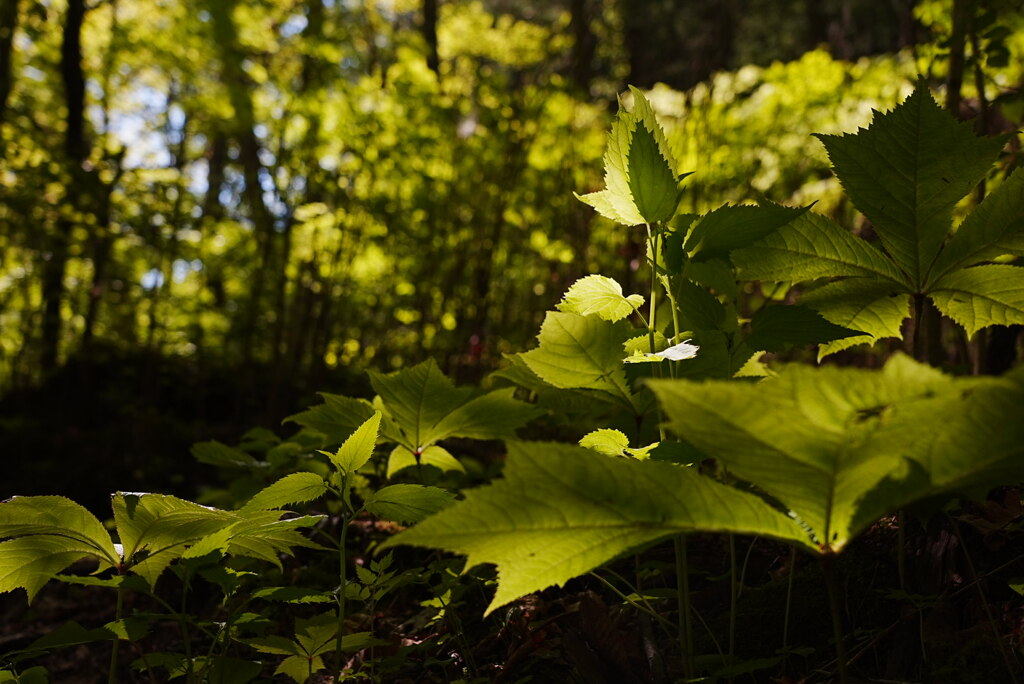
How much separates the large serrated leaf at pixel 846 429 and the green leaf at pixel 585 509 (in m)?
0.04

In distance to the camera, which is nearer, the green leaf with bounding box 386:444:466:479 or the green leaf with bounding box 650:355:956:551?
the green leaf with bounding box 650:355:956:551

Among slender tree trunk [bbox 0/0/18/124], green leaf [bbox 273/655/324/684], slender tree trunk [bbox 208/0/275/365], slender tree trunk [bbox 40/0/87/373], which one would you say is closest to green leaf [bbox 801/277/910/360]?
green leaf [bbox 273/655/324/684]

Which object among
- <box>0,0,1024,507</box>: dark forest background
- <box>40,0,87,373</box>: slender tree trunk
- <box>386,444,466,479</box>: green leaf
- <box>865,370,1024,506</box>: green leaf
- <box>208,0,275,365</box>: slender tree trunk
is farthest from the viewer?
<box>40,0,87,373</box>: slender tree trunk

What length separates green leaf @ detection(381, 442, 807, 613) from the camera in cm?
58

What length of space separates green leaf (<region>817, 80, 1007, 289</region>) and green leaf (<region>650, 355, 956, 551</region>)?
525mm

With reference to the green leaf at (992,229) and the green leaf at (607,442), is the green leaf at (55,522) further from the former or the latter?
the green leaf at (992,229)

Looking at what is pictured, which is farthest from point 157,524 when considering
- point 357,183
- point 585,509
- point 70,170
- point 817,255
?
point 70,170

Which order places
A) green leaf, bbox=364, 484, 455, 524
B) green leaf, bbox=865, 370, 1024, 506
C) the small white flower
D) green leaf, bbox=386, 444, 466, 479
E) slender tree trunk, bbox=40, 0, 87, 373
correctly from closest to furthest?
green leaf, bbox=865, 370, 1024, 506, the small white flower, green leaf, bbox=364, 484, 455, 524, green leaf, bbox=386, 444, 466, 479, slender tree trunk, bbox=40, 0, 87, 373

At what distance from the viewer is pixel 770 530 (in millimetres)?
578

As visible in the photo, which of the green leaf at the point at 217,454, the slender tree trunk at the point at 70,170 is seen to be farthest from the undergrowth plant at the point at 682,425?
the slender tree trunk at the point at 70,170

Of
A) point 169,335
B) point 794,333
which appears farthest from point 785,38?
point 794,333

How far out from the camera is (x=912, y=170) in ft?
3.02

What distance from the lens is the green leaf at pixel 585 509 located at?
58 centimetres

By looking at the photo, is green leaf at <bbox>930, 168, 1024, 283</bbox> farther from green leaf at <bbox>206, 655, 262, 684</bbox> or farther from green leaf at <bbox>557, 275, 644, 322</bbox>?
green leaf at <bbox>206, 655, 262, 684</bbox>
